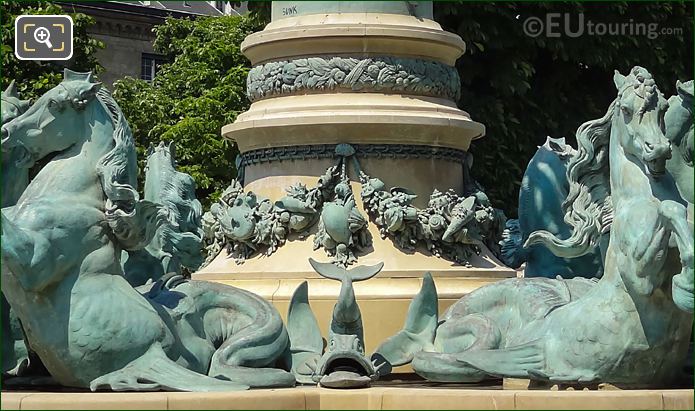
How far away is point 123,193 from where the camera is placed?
829cm

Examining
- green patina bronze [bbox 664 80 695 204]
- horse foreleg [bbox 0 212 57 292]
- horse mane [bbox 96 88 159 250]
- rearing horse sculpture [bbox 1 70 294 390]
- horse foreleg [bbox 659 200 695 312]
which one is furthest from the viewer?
horse mane [bbox 96 88 159 250]

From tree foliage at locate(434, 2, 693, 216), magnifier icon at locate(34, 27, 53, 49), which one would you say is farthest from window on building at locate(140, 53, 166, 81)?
magnifier icon at locate(34, 27, 53, 49)

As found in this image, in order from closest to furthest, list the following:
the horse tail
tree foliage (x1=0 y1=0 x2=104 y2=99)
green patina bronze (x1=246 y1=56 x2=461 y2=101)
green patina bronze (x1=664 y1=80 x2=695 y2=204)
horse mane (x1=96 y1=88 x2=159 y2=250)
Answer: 1. green patina bronze (x1=664 y1=80 x2=695 y2=204)
2. horse mane (x1=96 y1=88 x2=159 y2=250)
3. green patina bronze (x1=246 y1=56 x2=461 y2=101)
4. the horse tail
5. tree foliage (x1=0 y1=0 x2=104 y2=99)

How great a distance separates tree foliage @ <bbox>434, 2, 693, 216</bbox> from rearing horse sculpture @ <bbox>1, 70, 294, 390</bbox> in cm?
984

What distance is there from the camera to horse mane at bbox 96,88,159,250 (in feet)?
27.3

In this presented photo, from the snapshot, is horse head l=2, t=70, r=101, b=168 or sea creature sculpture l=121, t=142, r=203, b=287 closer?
horse head l=2, t=70, r=101, b=168

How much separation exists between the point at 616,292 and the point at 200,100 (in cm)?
1771

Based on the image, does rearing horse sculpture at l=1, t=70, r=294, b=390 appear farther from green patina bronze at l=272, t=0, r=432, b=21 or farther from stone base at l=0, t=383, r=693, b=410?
green patina bronze at l=272, t=0, r=432, b=21

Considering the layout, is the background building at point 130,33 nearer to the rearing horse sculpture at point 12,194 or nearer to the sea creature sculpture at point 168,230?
the sea creature sculpture at point 168,230

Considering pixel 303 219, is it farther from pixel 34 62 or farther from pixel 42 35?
pixel 34 62

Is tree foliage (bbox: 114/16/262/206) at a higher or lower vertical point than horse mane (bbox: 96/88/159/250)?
lower

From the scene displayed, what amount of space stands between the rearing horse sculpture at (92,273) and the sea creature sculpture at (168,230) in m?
0.98

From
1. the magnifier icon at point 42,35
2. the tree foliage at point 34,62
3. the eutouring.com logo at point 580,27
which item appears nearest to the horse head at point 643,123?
the magnifier icon at point 42,35

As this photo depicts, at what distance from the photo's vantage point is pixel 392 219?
1048 cm
